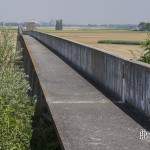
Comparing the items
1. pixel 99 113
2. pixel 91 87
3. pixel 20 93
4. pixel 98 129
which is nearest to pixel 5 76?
pixel 20 93

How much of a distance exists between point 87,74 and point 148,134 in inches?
284

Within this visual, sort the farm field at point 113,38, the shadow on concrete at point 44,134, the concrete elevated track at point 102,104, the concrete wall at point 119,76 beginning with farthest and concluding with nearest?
the farm field at point 113,38, the shadow on concrete at point 44,134, the concrete wall at point 119,76, the concrete elevated track at point 102,104

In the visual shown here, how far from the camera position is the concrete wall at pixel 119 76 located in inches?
313

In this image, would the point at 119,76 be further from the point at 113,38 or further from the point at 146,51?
the point at 113,38

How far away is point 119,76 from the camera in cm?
965

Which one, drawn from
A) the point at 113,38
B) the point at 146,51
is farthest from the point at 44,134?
the point at 113,38

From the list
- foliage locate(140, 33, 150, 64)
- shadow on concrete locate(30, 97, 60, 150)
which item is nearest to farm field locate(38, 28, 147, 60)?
foliage locate(140, 33, 150, 64)

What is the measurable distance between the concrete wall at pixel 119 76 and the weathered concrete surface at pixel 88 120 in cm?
29

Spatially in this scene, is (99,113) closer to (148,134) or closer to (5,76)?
(148,134)

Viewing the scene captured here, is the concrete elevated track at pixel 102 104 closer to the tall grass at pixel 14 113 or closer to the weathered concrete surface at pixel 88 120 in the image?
the weathered concrete surface at pixel 88 120

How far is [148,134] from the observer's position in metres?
6.72

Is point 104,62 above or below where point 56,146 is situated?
above

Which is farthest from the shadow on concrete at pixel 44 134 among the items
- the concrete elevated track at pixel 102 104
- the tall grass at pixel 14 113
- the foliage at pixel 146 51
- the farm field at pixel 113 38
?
the foliage at pixel 146 51

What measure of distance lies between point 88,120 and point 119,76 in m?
2.20
